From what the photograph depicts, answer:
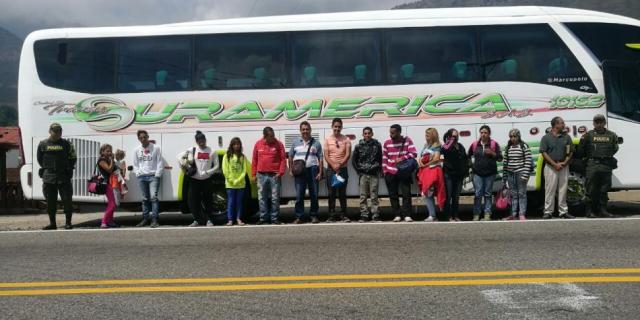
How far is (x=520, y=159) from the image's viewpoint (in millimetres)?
11086

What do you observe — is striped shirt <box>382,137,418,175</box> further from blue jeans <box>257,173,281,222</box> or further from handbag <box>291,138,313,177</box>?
blue jeans <box>257,173,281,222</box>

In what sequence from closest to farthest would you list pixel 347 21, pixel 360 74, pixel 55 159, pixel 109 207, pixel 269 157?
1. pixel 55 159
2. pixel 269 157
3. pixel 109 207
4. pixel 360 74
5. pixel 347 21

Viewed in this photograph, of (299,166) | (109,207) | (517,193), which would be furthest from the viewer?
(109,207)

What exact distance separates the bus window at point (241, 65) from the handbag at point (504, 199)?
168 inches

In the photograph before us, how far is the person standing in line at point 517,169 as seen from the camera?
11069mm

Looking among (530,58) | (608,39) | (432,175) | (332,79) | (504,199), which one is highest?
(608,39)

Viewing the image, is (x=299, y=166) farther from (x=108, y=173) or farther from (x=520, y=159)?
(x=520, y=159)

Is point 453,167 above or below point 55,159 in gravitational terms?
below

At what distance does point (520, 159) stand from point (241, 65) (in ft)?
16.9

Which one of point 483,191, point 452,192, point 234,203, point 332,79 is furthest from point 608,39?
point 234,203

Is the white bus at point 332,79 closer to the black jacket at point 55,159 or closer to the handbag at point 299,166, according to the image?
the handbag at point 299,166

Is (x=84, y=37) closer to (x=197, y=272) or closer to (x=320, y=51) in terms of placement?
(x=320, y=51)

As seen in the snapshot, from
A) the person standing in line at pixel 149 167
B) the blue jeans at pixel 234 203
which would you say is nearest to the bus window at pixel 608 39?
the blue jeans at pixel 234 203

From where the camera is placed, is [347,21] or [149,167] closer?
[149,167]
